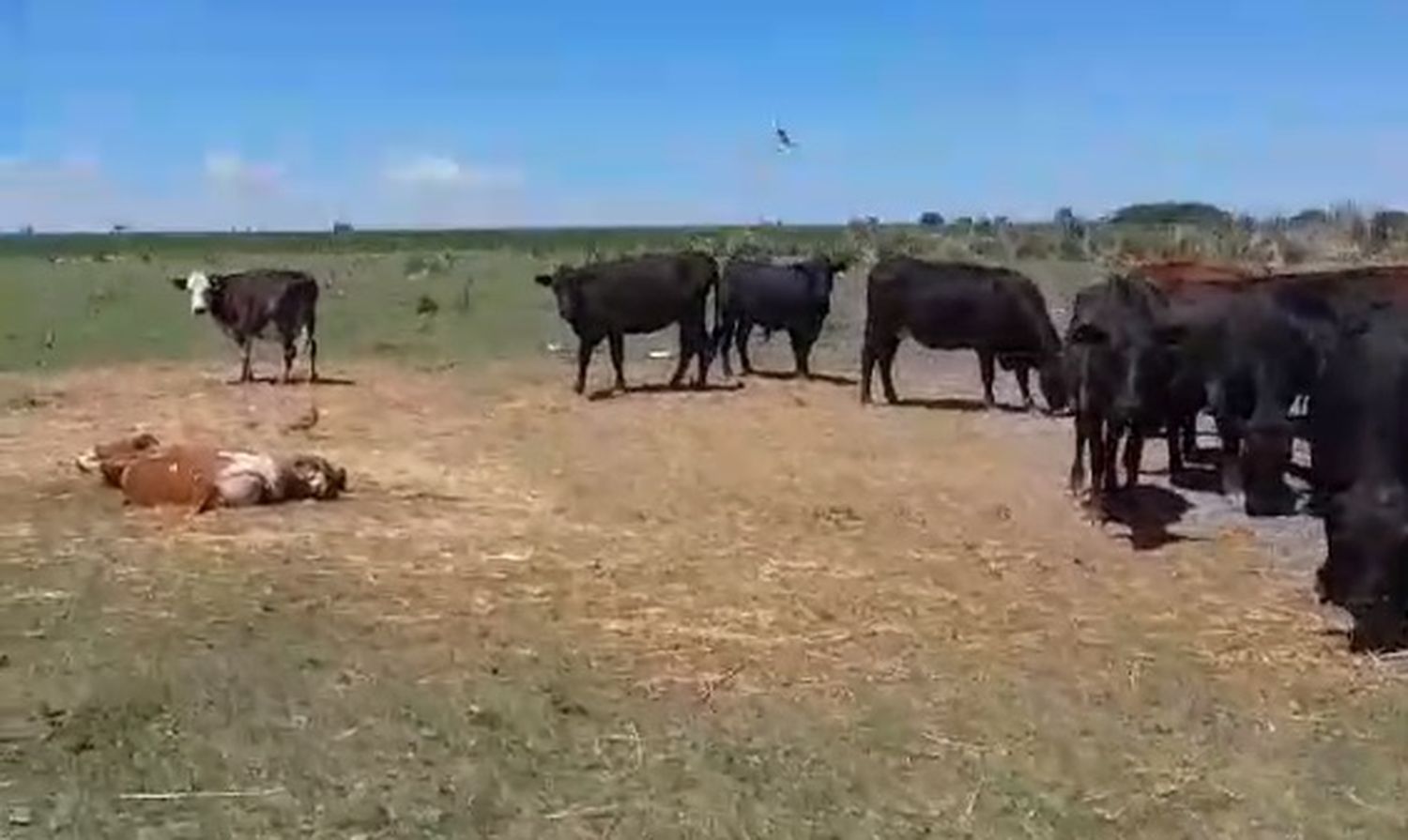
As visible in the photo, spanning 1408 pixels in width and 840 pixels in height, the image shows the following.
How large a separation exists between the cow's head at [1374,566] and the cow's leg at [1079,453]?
3615 mm

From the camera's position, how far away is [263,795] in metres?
6.39

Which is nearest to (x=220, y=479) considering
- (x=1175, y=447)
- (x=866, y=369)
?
(x=1175, y=447)

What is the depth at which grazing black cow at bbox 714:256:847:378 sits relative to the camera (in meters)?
21.1

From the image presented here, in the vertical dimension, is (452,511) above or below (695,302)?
below

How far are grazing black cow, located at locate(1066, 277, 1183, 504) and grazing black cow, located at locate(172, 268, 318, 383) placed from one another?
414 inches

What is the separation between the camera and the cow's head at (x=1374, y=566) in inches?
334

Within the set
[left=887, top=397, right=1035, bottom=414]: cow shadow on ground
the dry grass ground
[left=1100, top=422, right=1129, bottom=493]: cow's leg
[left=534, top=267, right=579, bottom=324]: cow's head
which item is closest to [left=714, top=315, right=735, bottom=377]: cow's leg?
[left=534, top=267, right=579, bottom=324]: cow's head

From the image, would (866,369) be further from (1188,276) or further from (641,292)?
(1188,276)

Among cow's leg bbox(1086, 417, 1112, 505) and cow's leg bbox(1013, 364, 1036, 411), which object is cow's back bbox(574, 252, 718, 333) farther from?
cow's leg bbox(1086, 417, 1112, 505)

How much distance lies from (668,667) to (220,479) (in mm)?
4835

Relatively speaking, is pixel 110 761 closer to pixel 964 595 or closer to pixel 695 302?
pixel 964 595

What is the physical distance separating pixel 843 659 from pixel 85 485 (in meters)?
6.78

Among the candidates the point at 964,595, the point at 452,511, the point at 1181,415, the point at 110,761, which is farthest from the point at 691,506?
the point at 110,761

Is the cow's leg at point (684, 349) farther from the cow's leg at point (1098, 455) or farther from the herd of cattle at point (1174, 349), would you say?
the cow's leg at point (1098, 455)
